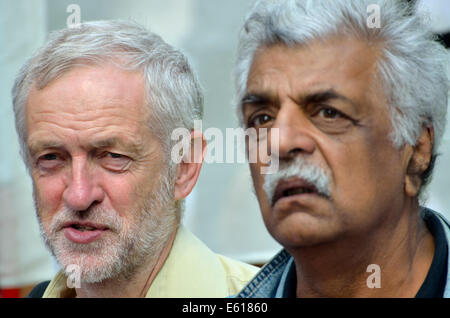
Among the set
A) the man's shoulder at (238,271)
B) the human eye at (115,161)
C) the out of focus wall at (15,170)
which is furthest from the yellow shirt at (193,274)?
the out of focus wall at (15,170)

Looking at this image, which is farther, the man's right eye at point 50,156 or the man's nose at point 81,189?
the man's right eye at point 50,156

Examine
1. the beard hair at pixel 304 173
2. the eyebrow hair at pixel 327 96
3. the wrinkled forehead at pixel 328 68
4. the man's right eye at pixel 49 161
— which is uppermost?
the wrinkled forehead at pixel 328 68

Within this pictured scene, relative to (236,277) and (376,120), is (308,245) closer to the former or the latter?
(376,120)

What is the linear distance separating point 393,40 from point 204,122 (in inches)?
70.4

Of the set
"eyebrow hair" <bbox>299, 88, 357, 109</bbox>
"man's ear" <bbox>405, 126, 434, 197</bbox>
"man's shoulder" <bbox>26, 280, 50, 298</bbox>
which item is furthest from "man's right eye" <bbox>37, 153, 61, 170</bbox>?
"man's ear" <bbox>405, 126, 434, 197</bbox>

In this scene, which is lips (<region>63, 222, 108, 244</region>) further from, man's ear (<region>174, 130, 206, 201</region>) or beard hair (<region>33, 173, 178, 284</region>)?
man's ear (<region>174, 130, 206, 201</region>)

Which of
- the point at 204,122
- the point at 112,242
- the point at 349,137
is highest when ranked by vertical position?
the point at 204,122

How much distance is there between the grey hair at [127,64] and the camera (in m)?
2.79

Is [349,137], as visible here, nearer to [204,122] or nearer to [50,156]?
[50,156]

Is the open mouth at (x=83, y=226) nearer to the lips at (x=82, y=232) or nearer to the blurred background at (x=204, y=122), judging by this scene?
the lips at (x=82, y=232)

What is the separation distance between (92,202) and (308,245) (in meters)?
0.88

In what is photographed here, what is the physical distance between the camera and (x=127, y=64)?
281cm

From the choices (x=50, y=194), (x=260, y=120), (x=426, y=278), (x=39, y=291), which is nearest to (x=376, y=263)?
(x=426, y=278)

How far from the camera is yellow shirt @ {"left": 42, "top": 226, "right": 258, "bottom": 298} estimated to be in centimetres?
281
